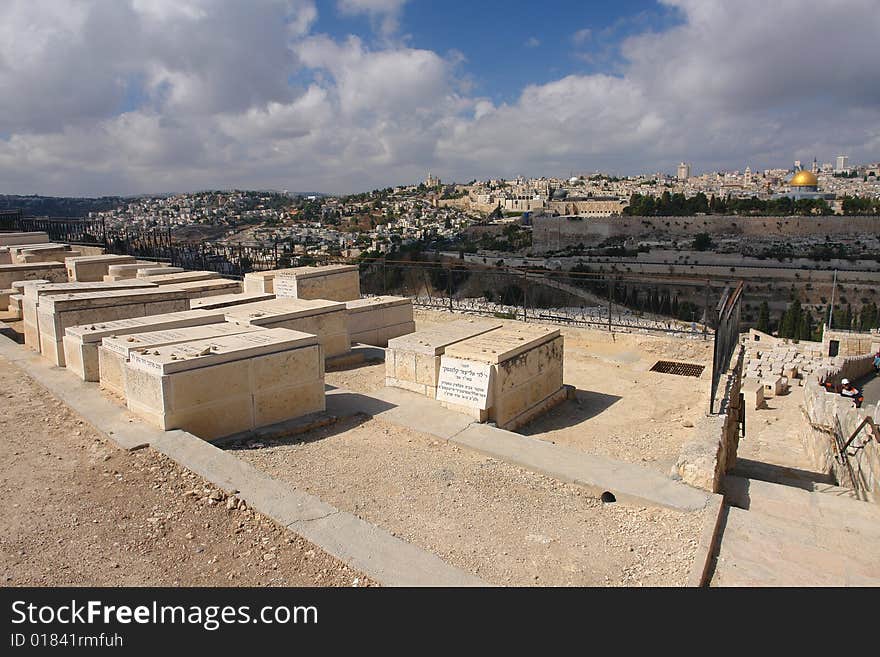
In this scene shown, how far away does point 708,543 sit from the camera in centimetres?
368

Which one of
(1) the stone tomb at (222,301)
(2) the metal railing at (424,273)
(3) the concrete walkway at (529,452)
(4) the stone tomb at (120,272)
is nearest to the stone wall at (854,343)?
(2) the metal railing at (424,273)

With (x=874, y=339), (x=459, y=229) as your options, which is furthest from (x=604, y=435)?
(x=459, y=229)

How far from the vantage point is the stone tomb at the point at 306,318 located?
25.0 feet

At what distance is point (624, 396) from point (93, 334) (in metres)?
6.40

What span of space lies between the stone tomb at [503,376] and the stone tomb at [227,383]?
141cm

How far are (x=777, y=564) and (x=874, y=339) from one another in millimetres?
25908

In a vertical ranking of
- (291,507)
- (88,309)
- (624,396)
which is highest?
(88,309)

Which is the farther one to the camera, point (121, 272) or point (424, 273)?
point (424, 273)

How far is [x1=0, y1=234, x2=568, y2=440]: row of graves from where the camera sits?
5.35 metres

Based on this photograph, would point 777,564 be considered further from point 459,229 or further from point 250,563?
point 459,229

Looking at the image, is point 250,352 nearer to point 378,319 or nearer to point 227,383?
point 227,383

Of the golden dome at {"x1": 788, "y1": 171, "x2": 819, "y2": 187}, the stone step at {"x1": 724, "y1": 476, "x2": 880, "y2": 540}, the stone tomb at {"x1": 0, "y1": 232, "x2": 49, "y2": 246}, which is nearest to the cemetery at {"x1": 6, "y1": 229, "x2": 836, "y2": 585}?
the stone step at {"x1": 724, "y1": 476, "x2": 880, "y2": 540}

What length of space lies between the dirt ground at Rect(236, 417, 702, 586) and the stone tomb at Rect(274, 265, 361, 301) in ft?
16.9

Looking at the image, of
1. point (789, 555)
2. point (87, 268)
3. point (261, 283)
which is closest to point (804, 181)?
point (261, 283)
